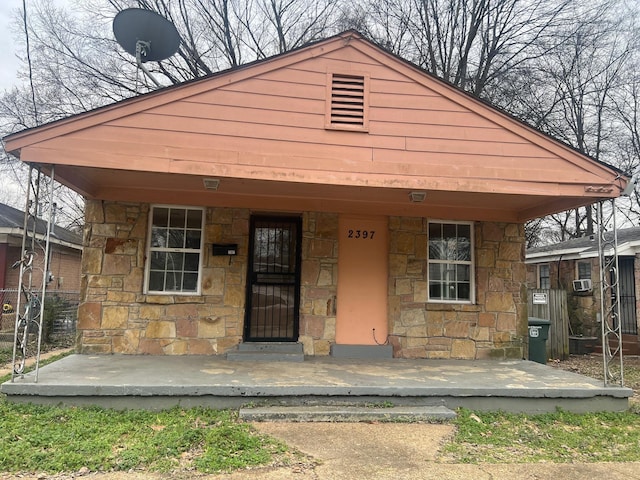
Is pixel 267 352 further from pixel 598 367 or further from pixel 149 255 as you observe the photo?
pixel 598 367

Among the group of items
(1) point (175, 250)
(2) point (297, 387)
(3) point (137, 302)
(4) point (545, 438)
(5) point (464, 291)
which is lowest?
(4) point (545, 438)

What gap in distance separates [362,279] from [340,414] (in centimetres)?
263

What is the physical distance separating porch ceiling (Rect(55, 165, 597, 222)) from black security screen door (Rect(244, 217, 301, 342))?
1.18 feet

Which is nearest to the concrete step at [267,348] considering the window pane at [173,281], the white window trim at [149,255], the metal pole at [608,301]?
the white window trim at [149,255]

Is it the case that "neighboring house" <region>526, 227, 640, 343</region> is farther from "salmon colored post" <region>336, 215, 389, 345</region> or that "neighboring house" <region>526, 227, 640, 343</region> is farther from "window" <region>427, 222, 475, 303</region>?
"salmon colored post" <region>336, 215, 389, 345</region>

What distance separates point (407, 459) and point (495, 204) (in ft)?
13.8

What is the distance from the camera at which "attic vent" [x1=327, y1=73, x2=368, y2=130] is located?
5.20 m

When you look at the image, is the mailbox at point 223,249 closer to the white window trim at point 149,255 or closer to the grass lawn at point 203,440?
the white window trim at point 149,255

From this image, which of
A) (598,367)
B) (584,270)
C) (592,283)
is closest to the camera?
(598,367)

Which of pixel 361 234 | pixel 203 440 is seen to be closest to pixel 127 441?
pixel 203 440

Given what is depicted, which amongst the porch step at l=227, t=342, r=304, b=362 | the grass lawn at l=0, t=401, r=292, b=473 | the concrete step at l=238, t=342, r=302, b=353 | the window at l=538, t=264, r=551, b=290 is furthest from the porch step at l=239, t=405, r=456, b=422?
the window at l=538, t=264, r=551, b=290

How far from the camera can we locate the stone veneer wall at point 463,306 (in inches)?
257

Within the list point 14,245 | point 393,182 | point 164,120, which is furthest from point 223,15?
point 393,182

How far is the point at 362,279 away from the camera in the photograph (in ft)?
21.5
